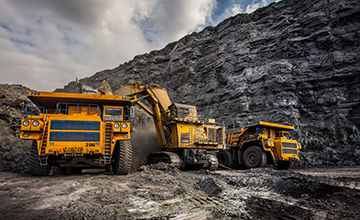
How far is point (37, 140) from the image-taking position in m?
6.35

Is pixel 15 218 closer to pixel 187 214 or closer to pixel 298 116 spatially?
pixel 187 214

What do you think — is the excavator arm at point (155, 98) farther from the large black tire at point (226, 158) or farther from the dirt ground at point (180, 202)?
the dirt ground at point (180, 202)

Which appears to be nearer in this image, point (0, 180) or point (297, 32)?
point (0, 180)

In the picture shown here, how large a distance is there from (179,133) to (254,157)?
5.01 meters

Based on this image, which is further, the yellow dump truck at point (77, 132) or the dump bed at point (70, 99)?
the dump bed at point (70, 99)

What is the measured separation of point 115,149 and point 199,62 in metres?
21.8

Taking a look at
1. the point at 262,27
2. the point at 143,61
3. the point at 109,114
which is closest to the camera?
the point at 109,114

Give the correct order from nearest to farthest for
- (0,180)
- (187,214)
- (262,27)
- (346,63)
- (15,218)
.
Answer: (15,218) < (187,214) < (0,180) < (346,63) < (262,27)

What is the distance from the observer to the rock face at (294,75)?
1698cm

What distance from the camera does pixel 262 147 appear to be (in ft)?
39.1

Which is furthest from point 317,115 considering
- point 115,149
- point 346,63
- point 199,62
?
Result: point 115,149

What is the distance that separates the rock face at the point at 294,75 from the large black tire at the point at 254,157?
6410 millimetres

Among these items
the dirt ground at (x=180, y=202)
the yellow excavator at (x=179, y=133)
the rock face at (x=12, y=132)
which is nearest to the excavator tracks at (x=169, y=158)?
the yellow excavator at (x=179, y=133)

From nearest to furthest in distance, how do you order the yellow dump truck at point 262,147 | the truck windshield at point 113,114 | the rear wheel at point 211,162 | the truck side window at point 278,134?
1. the truck windshield at point 113,114
2. the rear wheel at point 211,162
3. the yellow dump truck at point 262,147
4. the truck side window at point 278,134
